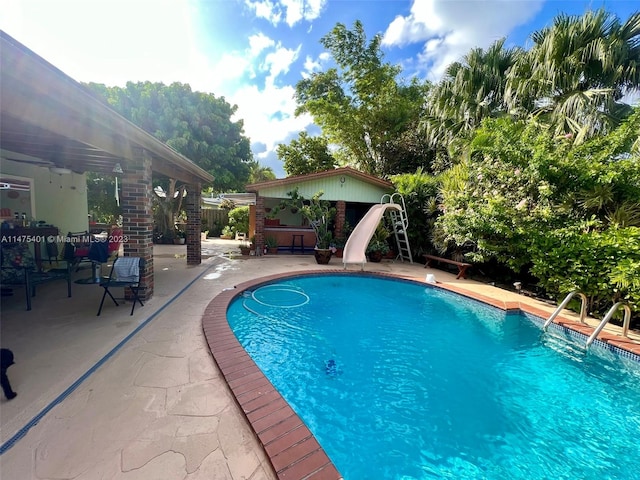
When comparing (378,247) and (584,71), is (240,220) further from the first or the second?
(584,71)

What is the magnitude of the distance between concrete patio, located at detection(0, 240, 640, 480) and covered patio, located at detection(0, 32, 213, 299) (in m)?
1.41

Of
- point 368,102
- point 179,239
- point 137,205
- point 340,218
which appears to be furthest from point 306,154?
point 137,205

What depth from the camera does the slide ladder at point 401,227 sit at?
11.2 m

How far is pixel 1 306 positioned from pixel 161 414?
4501mm

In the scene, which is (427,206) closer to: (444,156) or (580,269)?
(444,156)

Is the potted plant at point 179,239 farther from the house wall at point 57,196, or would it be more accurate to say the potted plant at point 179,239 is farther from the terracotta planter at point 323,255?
the terracotta planter at point 323,255

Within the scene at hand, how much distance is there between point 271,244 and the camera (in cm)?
1214

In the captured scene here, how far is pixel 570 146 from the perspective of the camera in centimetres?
664

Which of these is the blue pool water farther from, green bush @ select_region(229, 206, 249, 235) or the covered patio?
green bush @ select_region(229, 206, 249, 235)

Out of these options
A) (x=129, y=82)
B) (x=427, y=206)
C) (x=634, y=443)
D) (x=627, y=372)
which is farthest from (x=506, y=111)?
(x=129, y=82)

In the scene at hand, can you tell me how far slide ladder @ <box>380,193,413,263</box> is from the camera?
11.2 meters

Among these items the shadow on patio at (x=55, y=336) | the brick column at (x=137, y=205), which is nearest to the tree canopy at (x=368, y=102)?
the brick column at (x=137, y=205)

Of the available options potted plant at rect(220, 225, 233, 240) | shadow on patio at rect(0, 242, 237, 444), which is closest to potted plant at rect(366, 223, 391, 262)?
shadow on patio at rect(0, 242, 237, 444)

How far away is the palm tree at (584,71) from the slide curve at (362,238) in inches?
204
